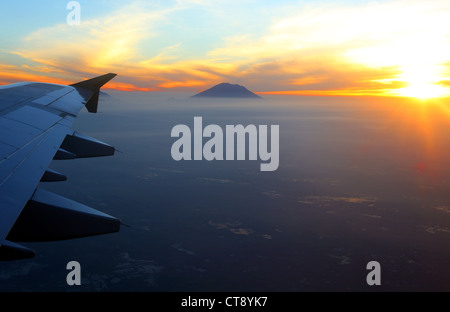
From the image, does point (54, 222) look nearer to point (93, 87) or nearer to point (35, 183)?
point (35, 183)

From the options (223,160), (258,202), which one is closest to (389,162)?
(223,160)

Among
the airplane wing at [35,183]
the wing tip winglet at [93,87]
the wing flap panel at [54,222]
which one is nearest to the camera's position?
the airplane wing at [35,183]

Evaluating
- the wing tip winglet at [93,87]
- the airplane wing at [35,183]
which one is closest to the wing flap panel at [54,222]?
the airplane wing at [35,183]

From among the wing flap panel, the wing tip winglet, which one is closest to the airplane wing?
the wing flap panel

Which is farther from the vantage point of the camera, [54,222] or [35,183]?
[35,183]

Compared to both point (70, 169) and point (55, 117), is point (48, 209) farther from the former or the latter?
point (70, 169)

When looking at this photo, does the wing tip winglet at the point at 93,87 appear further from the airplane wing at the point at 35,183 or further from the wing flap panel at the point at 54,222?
the wing flap panel at the point at 54,222

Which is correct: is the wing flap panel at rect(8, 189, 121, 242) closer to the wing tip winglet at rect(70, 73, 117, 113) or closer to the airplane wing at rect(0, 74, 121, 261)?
the airplane wing at rect(0, 74, 121, 261)

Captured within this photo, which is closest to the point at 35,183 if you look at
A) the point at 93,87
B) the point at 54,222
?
the point at 54,222

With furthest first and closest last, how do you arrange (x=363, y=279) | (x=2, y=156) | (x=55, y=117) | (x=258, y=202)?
(x=258, y=202)
(x=363, y=279)
(x=55, y=117)
(x=2, y=156)
